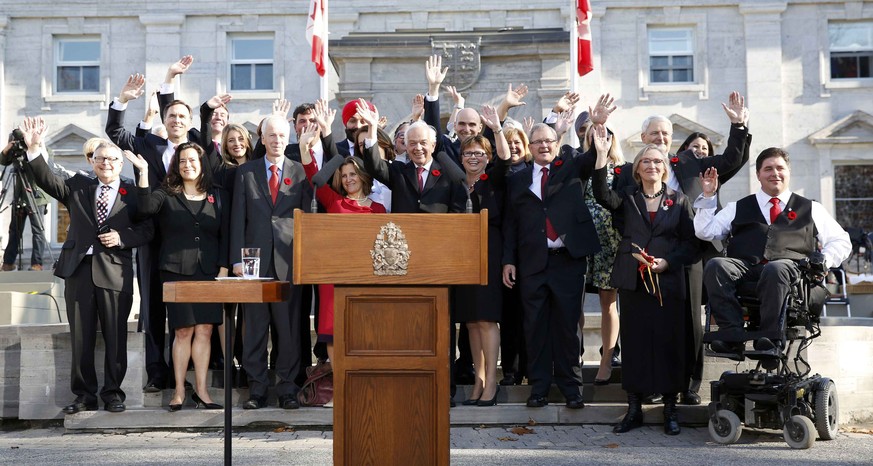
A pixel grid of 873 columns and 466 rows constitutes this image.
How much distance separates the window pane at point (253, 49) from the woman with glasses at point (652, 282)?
Result: 1834 centimetres

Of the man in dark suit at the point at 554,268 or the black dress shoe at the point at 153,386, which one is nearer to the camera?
the man in dark suit at the point at 554,268

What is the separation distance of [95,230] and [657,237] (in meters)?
4.41

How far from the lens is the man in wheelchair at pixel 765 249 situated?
715 cm

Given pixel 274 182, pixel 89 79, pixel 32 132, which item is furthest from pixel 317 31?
pixel 89 79

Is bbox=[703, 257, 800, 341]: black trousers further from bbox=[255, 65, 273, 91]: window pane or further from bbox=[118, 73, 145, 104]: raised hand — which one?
bbox=[255, 65, 273, 91]: window pane

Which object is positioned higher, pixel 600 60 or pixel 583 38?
pixel 600 60

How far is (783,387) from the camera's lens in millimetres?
7246

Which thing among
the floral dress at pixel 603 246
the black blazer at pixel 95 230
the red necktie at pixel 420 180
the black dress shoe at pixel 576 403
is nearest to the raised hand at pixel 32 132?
the black blazer at pixel 95 230

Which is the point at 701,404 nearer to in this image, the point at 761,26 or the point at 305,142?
the point at 305,142

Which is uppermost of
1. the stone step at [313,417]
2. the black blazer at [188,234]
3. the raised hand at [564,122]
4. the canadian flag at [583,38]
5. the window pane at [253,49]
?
the window pane at [253,49]

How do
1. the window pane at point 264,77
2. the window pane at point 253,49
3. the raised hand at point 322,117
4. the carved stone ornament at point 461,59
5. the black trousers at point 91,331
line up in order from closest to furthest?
1. the black trousers at point 91,331
2. the raised hand at point 322,117
3. the carved stone ornament at point 461,59
4. the window pane at point 264,77
5. the window pane at point 253,49

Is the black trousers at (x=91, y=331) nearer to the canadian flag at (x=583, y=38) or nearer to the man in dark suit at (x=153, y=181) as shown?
the man in dark suit at (x=153, y=181)

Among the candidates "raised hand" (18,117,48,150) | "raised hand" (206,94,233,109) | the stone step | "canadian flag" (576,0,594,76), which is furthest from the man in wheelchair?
"canadian flag" (576,0,594,76)

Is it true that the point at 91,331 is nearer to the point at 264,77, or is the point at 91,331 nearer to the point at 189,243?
the point at 189,243
